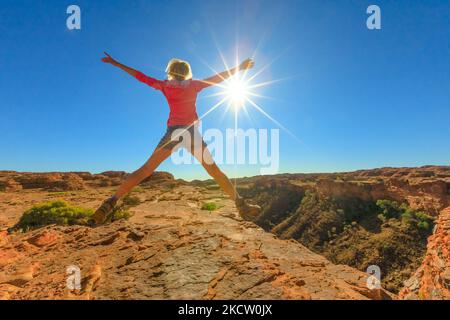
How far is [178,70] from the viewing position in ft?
12.5

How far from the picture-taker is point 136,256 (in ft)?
9.42

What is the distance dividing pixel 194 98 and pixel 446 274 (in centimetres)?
446

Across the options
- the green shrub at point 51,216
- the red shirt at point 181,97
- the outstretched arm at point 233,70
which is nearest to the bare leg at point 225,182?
the red shirt at point 181,97

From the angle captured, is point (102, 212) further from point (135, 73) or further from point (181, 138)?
point (135, 73)

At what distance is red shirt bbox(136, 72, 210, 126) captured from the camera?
364 cm

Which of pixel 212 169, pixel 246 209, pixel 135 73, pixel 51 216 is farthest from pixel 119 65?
pixel 51 216

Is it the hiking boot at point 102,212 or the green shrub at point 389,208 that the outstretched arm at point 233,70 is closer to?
the hiking boot at point 102,212

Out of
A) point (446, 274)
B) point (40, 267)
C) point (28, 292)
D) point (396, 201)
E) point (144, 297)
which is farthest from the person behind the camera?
point (396, 201)

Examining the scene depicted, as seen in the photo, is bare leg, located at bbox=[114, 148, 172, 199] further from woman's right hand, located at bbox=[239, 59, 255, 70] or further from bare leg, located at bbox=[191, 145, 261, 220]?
woman's right hand, located at bbox=[239, 59, 255, 70]

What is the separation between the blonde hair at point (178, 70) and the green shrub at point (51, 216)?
18.1 ft

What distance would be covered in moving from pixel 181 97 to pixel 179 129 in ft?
1.65

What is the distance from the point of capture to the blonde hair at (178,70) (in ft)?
12.4

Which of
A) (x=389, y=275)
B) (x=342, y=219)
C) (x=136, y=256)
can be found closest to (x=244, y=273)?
(x=136, y=256)
